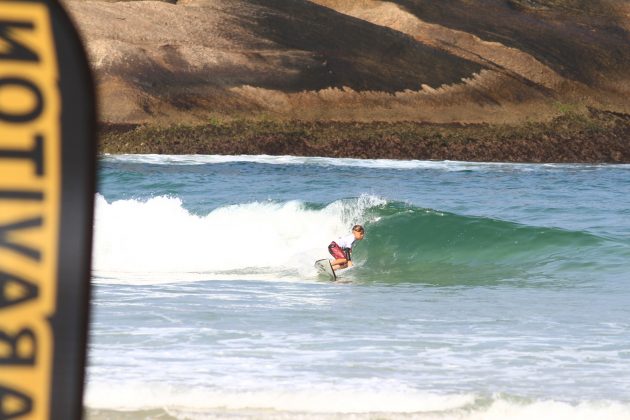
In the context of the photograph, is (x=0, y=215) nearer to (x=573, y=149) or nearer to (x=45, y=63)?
(x=45, y=63)

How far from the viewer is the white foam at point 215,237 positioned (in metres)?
18.5

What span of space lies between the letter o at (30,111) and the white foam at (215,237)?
1359 centimetres

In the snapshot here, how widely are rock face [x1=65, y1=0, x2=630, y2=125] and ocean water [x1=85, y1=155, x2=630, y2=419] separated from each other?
28932 mm

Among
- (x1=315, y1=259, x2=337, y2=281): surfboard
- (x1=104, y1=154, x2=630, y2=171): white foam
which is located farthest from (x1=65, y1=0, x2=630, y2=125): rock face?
(x1=315, y1=259, x2=337, y2=281): surfboard

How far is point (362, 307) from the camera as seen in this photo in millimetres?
12898

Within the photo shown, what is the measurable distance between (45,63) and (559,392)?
634 centimetres

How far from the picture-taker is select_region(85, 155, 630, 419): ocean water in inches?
310

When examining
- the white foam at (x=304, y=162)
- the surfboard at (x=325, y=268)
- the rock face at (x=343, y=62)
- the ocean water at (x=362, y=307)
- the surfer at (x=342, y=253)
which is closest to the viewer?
the ocean water at (x=362, y=307)

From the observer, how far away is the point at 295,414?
7.37 metres

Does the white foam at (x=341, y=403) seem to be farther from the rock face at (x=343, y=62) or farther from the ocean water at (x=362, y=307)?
the rock face at (x=343, y=62)

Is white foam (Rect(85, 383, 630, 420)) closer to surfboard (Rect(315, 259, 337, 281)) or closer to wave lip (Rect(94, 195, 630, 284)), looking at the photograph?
wave lip (Rect(94, 195, 630, 284))

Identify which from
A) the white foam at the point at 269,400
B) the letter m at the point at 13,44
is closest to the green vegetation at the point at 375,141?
the white foam at the point at 269,400

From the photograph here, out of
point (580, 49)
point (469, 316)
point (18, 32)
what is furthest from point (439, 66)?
point (18, 32)

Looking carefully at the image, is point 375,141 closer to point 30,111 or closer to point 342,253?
point 342,253
